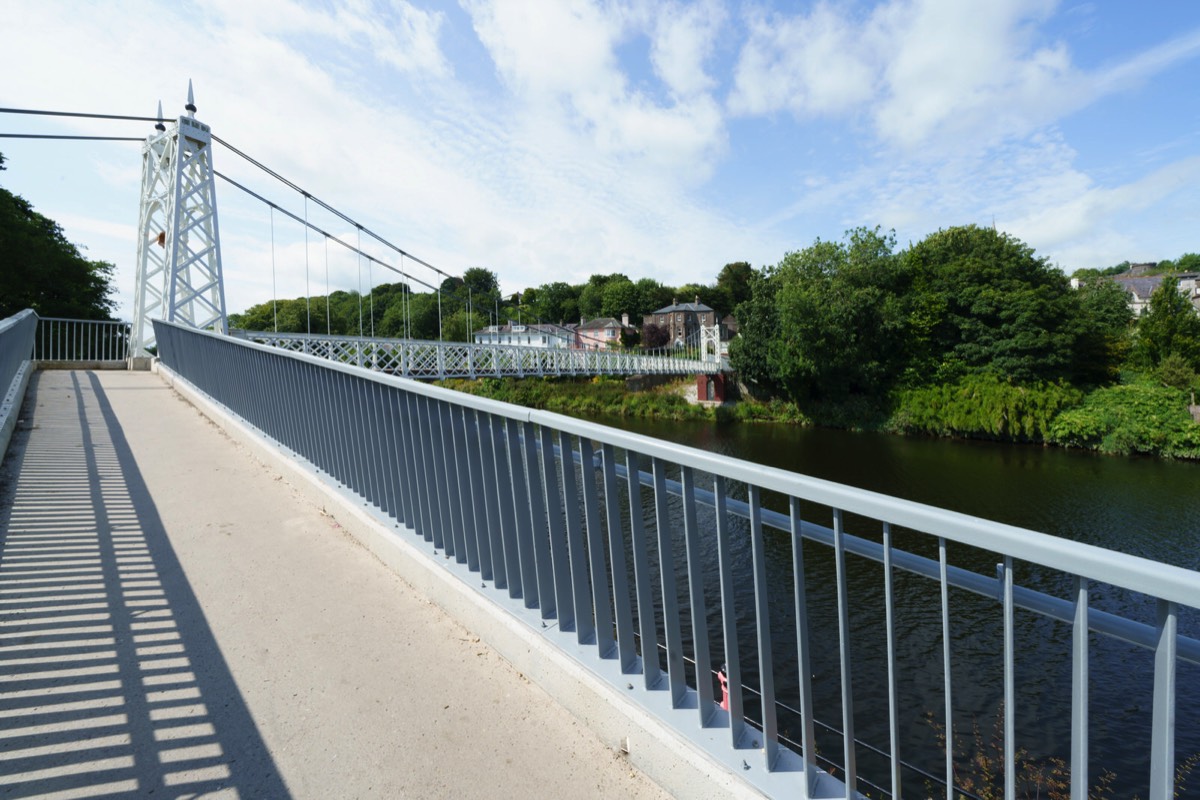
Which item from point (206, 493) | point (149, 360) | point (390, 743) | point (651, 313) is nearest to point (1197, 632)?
point (390, 743)

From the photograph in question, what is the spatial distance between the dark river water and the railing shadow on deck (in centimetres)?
211

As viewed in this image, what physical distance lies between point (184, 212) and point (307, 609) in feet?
40.1

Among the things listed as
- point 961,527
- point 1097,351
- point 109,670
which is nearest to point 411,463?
point 109,670

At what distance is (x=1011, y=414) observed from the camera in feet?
80.4

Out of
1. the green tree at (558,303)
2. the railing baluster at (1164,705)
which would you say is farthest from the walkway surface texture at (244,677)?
the green tree at (558,303)

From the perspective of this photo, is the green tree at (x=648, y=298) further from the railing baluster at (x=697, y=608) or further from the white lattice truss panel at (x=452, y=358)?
the railing baluster at (x=697, y=608)

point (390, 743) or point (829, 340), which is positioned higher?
point (829, 340)

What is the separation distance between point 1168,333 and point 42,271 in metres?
44.4

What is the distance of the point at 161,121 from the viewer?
1277 centimetres

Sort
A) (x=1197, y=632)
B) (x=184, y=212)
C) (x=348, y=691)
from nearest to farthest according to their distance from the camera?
1. (x=348, y=691)
2. (x=1197, y=632)
3. (x=184, y=212)

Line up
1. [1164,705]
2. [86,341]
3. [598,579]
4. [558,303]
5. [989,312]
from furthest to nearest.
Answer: [558,303] → [989,312] → [86,341] → [598,579] → [1164,705]

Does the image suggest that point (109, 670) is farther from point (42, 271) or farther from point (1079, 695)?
point (42, 271)

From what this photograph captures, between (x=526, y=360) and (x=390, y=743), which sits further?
(x=526, y=360)

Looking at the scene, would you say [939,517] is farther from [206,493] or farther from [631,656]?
[206,493]
